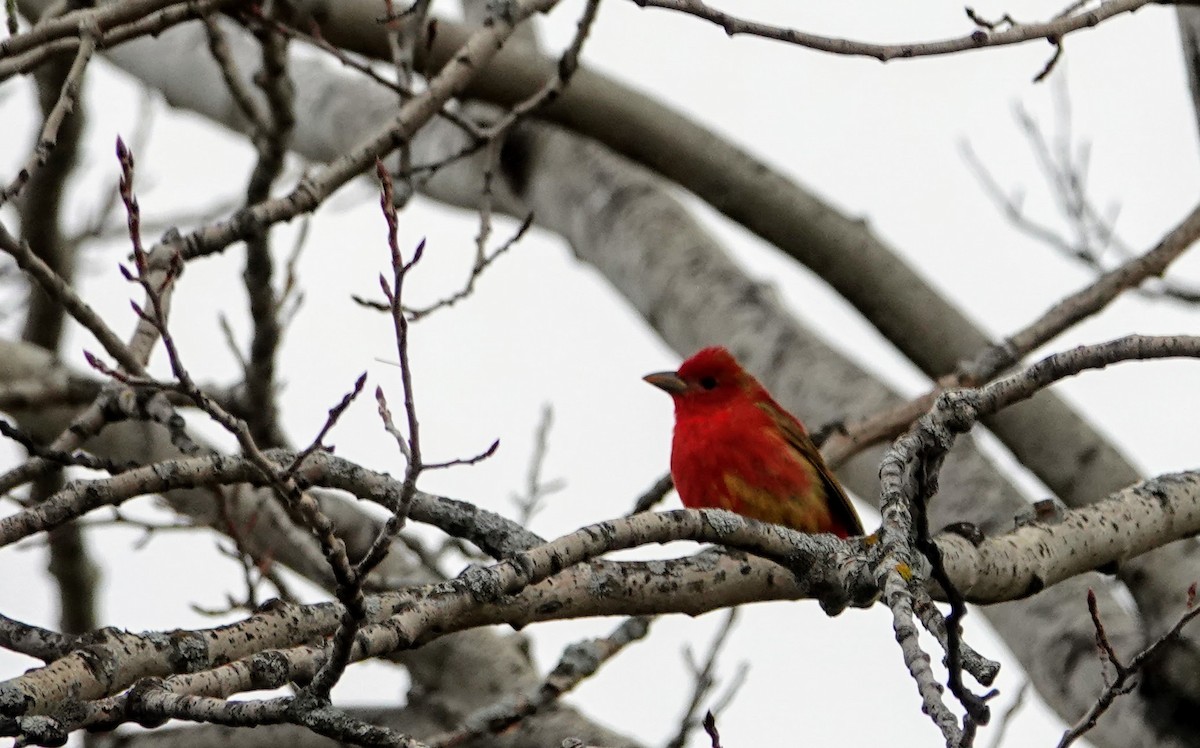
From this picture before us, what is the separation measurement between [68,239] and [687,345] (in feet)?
10.4

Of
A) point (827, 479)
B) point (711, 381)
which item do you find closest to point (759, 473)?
point (827, 479)

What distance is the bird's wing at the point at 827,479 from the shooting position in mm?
5137

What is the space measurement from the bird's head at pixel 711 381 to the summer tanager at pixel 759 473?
0.54 feet

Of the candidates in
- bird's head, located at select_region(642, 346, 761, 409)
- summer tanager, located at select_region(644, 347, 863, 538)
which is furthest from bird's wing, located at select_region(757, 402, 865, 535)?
bird's head, located at select_region(642, 346, 761, 409)

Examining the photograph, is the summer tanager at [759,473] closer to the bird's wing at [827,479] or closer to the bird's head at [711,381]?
the bird's wing at [827,479]

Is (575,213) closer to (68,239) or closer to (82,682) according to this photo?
(68,239)

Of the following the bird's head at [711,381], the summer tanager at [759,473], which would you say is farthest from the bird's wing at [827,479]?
the bird's head at [711,381]

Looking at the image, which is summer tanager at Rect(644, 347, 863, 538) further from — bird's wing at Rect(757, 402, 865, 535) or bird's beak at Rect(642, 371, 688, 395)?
bird's beak at Rect(642, 371, 688, 395)

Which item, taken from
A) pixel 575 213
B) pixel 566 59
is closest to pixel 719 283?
pixel 575 213

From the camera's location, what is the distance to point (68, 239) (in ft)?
24.0

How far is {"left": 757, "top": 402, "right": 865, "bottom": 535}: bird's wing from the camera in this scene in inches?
202

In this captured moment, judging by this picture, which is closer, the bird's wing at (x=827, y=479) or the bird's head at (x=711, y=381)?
the bird's wing at (x=827, y=479)

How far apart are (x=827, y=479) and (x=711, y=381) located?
79 centimetres

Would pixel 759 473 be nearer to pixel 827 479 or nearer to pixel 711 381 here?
pixel 827 479
